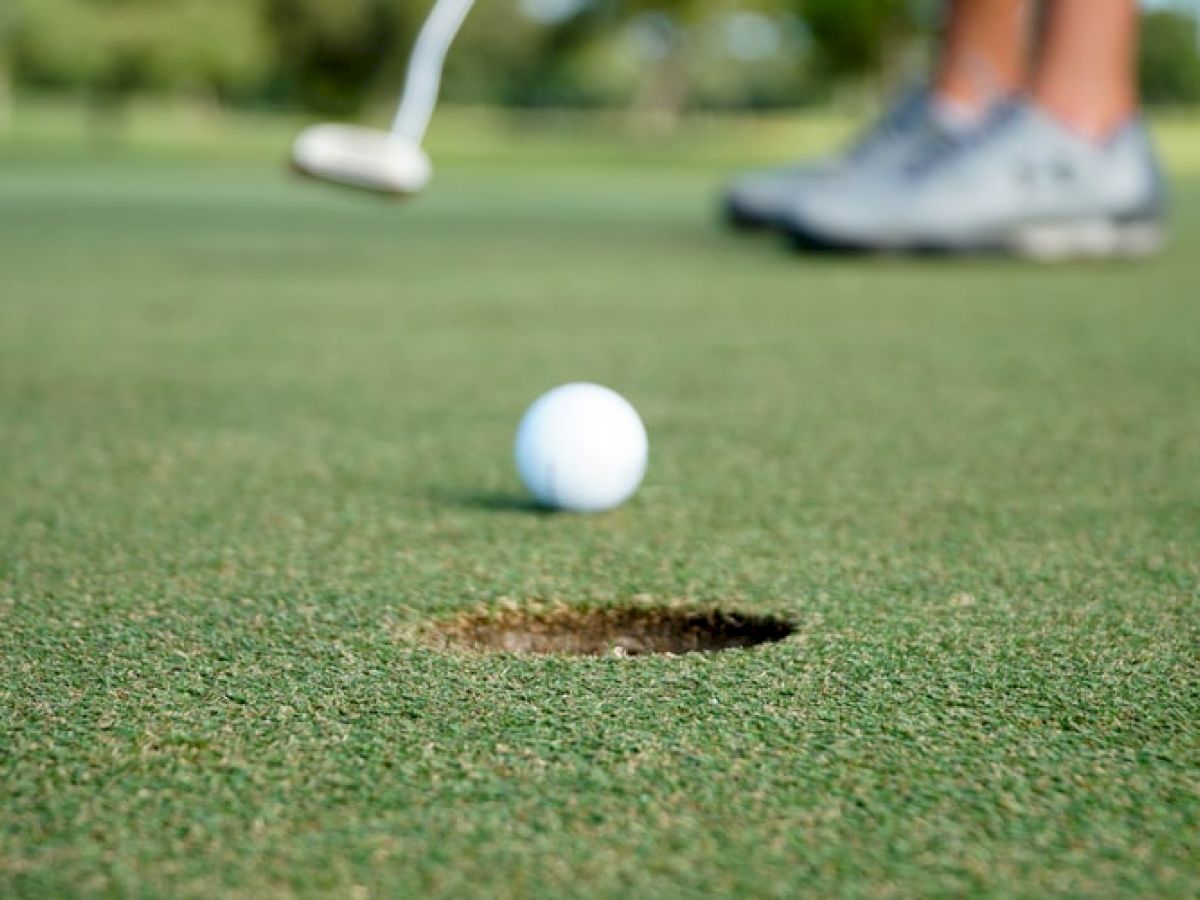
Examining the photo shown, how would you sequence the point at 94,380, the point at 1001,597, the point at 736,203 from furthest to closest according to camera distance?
1. the point at 736,203
2. the point at 94,380
3. the point at 1001,597

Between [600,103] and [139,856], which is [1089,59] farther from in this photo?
[600,103]

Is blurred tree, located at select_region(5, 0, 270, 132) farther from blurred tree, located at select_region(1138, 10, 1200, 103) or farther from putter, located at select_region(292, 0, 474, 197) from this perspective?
blurred tree, located at select_region(1138, 10, 1200, 103)

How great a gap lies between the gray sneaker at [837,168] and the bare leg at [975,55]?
136 mm

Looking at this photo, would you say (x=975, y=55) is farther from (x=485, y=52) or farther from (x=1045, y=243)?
(x=485, y=52)

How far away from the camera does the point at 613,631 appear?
2004 millimetres

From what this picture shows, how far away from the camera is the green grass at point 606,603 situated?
1.35 meters

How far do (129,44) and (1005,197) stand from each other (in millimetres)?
24877

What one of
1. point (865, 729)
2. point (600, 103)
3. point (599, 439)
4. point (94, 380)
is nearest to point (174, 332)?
point (94, 380)

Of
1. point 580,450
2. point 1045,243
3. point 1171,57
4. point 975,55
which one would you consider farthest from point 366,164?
point 1171,57

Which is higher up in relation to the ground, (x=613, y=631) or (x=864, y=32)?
(x=864, y=32)

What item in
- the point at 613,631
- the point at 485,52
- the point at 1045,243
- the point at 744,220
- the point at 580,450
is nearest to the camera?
the point at 613,631

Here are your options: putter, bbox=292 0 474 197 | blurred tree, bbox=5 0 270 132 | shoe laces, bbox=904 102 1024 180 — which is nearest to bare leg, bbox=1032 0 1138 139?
shoe laces, bbox=904 102 1024 180

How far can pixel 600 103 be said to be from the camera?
5206 centimetres

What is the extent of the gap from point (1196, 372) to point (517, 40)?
129 feet
